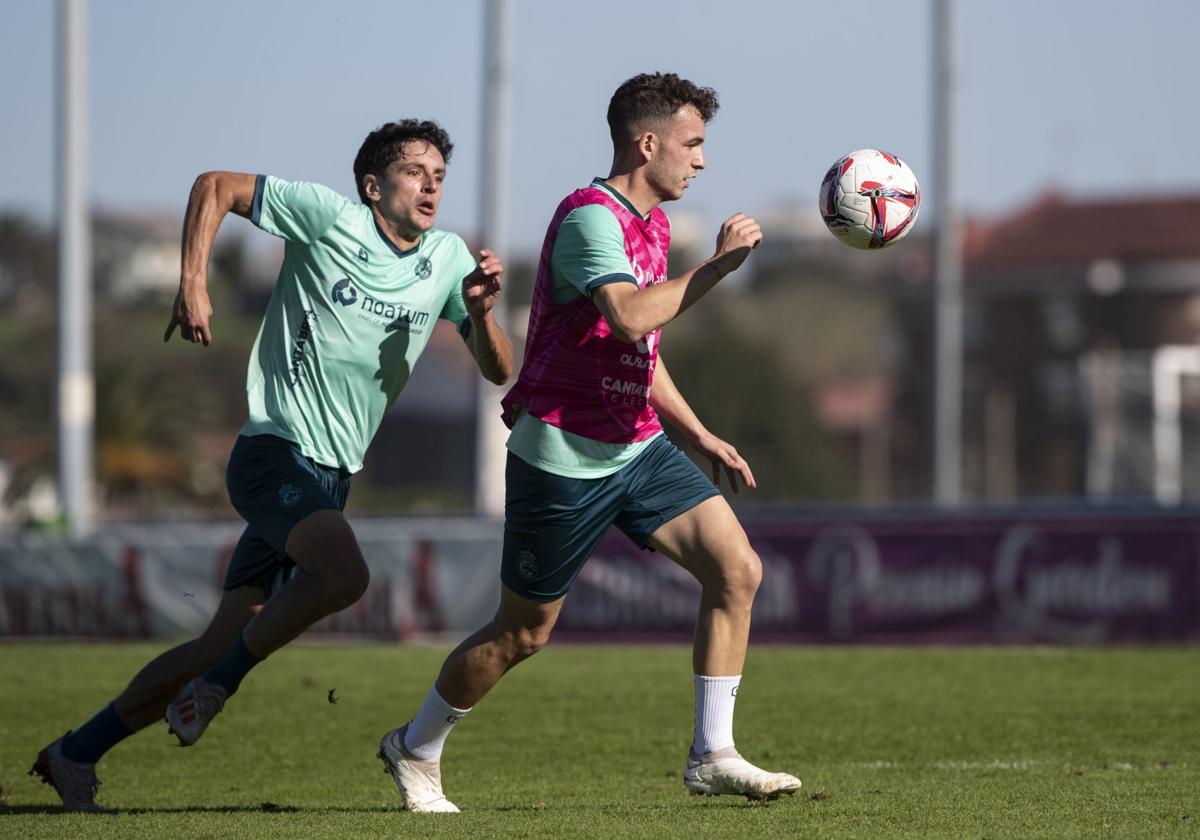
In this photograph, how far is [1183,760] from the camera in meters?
7.52

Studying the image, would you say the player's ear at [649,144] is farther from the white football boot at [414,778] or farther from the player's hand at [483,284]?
the white football boot at [414,778]

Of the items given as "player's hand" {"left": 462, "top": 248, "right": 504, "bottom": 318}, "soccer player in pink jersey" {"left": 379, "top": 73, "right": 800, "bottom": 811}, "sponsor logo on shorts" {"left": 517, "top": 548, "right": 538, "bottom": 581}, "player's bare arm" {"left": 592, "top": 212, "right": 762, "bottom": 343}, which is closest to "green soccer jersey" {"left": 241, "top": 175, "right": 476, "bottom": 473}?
"player's hand" {"left": 462, "top": 248, "right": 504, "bottom": 318}

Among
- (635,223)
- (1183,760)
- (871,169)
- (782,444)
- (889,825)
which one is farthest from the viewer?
(782,444)

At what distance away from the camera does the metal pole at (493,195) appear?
19438 millimetres

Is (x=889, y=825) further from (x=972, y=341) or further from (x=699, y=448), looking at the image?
(x=972, y=341)

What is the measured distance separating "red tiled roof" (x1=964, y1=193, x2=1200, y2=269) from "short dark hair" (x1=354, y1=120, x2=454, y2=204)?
30503mm

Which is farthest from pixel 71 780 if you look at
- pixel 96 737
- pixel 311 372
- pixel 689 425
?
pixel 689 425

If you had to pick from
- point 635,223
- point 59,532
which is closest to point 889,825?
point 635,223

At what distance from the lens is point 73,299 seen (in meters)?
19.0

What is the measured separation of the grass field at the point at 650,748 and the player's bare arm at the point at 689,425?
1.20 metres

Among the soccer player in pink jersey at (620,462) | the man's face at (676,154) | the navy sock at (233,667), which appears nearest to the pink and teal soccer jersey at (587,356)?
the soccer player in pink jersey at (620,462)

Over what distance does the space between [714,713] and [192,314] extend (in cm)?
224

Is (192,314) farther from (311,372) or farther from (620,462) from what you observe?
(620,462)

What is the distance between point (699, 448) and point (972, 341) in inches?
942
